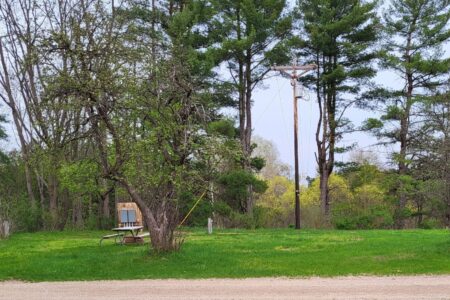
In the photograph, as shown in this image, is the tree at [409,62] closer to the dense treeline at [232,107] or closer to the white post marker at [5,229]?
the dense treeline at [232,107]

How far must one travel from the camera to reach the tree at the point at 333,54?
1346 inches

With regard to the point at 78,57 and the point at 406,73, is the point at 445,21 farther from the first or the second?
the point at 78,57

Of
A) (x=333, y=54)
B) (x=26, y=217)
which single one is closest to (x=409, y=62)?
(x=333, y=54)

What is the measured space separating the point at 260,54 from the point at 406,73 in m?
10.1

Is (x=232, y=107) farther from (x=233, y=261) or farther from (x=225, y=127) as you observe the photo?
(x=233, y=261)

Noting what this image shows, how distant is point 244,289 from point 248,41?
23.8 m

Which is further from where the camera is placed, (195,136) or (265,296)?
(195,136)

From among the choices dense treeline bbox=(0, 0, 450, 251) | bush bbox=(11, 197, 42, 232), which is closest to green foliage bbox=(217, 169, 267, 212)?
dense treeline bbox=(0, 0, 450, 251)

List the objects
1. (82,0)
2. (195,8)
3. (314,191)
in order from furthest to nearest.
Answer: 1. (314,191)
2. (195,8)
3. (82,0)

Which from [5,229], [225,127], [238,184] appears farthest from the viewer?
[225,127]

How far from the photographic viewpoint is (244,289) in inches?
368

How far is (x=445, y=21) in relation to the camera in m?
35.2

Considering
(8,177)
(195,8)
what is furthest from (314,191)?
(8,177)

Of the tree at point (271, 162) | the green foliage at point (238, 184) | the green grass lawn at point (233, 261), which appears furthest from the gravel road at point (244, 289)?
the tree at point (271, 162)
